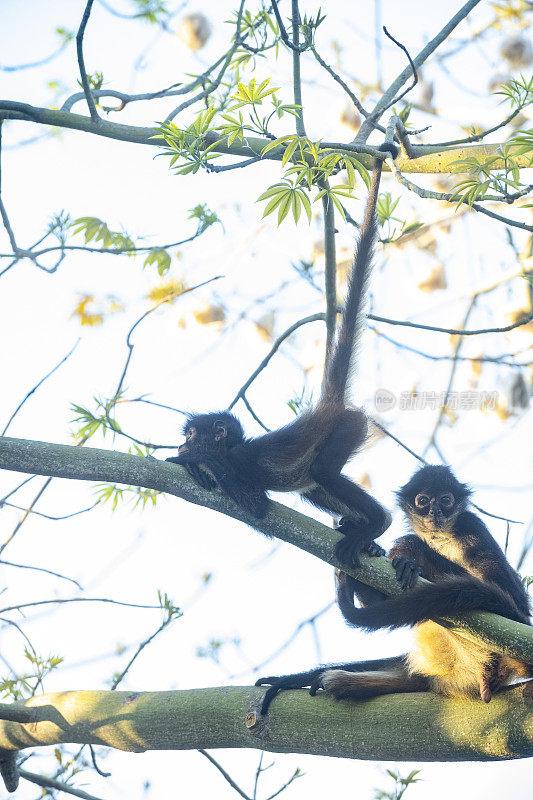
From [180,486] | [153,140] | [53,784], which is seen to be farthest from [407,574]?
[153,140]

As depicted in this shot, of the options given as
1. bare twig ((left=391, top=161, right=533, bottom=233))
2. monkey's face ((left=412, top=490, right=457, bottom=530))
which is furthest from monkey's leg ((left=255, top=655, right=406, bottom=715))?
bare twig ((left=391, top=161, right=533, bottom=233))

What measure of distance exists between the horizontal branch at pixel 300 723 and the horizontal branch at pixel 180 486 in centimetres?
33

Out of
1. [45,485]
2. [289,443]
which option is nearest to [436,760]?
[289,443]

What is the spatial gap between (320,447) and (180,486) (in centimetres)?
133

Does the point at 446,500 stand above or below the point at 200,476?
above

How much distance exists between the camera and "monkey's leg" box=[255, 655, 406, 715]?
3100 mm

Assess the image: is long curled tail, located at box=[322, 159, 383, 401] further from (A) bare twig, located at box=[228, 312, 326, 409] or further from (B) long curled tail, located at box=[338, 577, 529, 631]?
(B) long curled tail, located at box=[338, 577, 529, 631]

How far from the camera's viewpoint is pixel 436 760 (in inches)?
112

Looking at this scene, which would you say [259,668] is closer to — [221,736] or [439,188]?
[221,736]

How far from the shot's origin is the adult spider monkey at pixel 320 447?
3.77 m

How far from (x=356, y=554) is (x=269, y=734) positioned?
2.74 feet

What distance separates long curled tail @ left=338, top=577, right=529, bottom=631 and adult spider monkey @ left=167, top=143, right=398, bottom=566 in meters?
0.54

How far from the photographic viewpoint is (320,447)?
13.6 feet

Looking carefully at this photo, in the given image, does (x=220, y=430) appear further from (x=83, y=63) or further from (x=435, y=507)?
(x=83, y=63)
